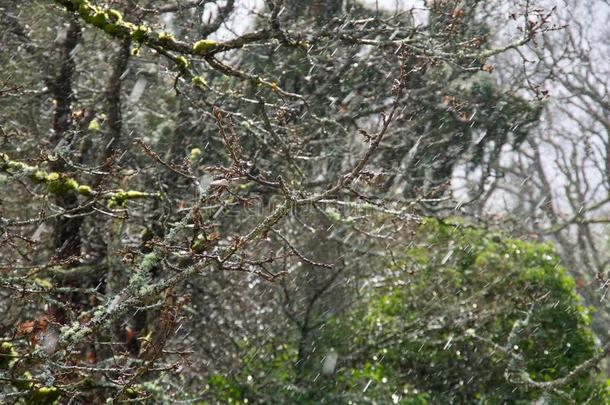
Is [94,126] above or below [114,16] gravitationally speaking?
above

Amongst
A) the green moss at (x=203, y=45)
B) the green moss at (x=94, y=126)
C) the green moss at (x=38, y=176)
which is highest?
the green moss at (x=94, y=126)

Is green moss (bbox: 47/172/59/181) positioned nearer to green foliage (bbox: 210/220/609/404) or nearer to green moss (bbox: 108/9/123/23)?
green moss (bbox: 108/9/123/23)

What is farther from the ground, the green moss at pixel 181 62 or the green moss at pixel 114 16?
the green moss at pixel 114 16

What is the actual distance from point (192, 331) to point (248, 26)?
485 centimetres

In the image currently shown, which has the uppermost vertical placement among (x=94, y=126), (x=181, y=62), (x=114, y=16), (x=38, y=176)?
(x=94, y=126)

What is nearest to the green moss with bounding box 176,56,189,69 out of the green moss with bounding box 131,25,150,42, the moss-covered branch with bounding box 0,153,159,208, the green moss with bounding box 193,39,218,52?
the green moss with bounding box 193,39,218,52

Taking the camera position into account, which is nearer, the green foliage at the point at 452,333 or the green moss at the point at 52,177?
the green moss at the point at 52,177

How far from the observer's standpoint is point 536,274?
10273 mm

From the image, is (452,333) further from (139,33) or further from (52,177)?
(139,33)

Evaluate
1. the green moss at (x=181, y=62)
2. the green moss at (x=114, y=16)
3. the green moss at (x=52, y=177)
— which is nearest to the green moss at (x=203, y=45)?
the green moss at (x=181, y=62)

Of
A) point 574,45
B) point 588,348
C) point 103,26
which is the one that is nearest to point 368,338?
point 588,348

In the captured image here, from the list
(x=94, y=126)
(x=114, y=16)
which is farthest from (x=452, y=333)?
(x=114, y=16)

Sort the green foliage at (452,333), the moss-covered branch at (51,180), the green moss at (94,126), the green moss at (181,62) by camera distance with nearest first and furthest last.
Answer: the moss-covered branch at (51,180)
the green moss at (181,62)
the green moss at (94,126)
the green foliage at (452,333)

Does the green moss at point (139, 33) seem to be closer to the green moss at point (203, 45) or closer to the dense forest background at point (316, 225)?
the green moss at point (203, 45)
